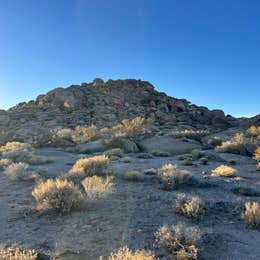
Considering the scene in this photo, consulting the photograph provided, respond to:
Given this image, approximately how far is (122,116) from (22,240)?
134ft

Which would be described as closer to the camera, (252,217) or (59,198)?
(252,217)

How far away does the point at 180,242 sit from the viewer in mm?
6012

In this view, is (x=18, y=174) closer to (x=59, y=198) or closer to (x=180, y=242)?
(x=59, y=198)

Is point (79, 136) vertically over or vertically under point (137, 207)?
over

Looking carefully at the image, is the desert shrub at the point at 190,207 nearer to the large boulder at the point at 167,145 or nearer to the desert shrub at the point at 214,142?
the large boulder at the point at 167,145

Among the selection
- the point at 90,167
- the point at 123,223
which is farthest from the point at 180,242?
the point at 90,167

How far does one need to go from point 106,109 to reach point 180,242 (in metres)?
44.2

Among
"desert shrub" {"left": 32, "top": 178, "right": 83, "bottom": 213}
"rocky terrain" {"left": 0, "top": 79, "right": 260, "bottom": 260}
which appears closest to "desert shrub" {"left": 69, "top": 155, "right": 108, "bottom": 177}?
"rocky terrain" {"left": 0, "top": 79, "right": 260, "bottom": 260}

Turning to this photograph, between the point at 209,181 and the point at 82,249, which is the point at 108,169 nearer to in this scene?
the point at 209,181

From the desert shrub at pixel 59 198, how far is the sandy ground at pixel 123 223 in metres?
0.24

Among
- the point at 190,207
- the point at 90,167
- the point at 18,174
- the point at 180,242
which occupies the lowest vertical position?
the point at 180,242

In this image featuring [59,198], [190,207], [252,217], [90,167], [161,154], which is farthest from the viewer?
[161,154]

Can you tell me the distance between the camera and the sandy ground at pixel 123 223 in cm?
612

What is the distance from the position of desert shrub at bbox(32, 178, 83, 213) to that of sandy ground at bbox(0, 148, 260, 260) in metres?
0.24
